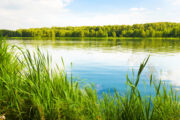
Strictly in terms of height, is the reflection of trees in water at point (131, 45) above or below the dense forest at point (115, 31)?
below

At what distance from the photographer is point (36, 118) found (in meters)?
2.72

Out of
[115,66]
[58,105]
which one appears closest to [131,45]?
[115,66]

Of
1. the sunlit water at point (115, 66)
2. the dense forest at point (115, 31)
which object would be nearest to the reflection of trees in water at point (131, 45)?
the sunlit water at point (115, 66)

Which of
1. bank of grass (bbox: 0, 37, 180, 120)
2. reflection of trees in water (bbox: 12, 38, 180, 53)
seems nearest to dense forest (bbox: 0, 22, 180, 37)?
reflection of trees in water (bbox: 12, 38, 180, 53)

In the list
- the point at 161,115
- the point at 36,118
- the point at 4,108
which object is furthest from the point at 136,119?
the point at 4,108

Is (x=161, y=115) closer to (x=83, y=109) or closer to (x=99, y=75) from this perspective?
(x=83, y=109)

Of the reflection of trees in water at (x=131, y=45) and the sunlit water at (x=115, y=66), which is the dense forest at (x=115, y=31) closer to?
the reflection of trees in water at (x=131, y=45)

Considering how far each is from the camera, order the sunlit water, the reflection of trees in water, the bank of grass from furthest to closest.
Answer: the reflection of trees in water → the sunlit water → the bank of grass

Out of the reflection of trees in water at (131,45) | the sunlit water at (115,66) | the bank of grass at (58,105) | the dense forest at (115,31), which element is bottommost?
the sunlit water at (115,66)

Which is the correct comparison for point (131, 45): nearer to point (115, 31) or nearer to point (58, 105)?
point (58, 105)

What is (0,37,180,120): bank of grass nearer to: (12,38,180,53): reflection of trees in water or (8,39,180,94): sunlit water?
(8,39,180,94): sunlit water

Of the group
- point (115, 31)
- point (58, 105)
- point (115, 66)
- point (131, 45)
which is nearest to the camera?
point (58, 105)

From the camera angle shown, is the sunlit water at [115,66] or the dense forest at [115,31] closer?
the sunlit water at [115,66]

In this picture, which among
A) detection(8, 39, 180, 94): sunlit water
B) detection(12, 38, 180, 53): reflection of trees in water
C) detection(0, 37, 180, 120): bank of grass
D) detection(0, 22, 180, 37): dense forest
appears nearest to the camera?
detection(0, 37, 180, 120): bank of grass
